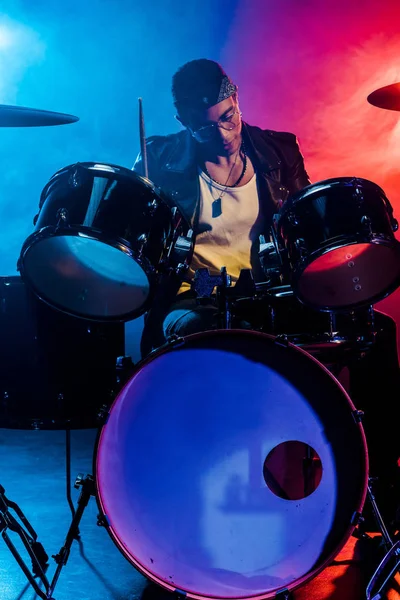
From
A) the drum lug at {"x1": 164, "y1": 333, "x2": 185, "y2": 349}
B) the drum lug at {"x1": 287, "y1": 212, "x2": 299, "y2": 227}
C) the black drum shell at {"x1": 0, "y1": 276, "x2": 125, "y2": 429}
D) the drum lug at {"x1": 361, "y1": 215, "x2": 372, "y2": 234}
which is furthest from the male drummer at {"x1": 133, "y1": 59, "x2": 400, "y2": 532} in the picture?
the drum lug at {"x1": 164, "y1": 333, "x2": 185, "y2": 349}

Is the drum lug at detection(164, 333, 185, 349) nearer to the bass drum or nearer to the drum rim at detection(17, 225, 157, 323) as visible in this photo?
the bass drum

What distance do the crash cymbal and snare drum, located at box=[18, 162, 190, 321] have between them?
274 mm

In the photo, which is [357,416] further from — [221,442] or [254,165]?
[254,165]

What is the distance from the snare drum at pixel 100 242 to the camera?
1.80 m

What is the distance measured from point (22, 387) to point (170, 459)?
131 centimetres

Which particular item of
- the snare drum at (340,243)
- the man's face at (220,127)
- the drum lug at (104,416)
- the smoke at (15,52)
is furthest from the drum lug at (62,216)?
the smoke at (15,52)

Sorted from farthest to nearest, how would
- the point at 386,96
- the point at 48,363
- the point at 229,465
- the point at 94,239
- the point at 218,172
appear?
1. the point at 218,172
2. the point at 48,363
3. the point at 386,96
4. the point at 94,239
5. the point at 229,465

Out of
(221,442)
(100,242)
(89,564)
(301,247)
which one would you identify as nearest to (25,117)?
(100,242)

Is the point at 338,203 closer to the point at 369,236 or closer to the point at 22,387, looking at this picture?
the point at 369,236

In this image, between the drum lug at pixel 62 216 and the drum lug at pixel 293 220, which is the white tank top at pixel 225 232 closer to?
the drum lug at pixel 293 220

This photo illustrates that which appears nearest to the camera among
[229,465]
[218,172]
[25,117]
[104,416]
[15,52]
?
[104,416]

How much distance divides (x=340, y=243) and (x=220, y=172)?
1.51 m

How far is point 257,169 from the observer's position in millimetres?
3164

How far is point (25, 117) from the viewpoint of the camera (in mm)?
1970
